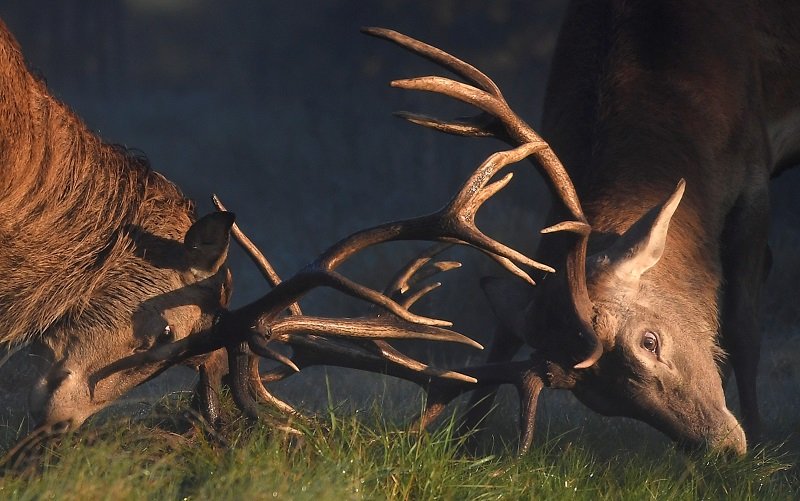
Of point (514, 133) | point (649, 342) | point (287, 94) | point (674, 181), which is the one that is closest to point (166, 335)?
point (514, 133)

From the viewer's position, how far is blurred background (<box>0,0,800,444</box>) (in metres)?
10.5

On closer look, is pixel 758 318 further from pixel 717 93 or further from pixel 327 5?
pixel 327 5

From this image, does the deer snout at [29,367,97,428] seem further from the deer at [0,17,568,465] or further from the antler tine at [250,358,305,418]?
the antler tine at [250,358,305,418]

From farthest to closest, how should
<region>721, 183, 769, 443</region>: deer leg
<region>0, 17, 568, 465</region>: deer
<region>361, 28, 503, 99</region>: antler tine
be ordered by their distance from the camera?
<region>721, 183, 769, 443</region>: deer leg < <region>0, 17, 568, 465</region>: deer < <region>361, 28, 503, 99</region>: antler tine

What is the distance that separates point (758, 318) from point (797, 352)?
2.15m

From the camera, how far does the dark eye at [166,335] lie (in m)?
4.62

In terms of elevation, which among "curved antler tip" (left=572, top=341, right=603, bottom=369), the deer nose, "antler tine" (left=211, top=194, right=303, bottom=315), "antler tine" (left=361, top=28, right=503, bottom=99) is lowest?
the deer nose

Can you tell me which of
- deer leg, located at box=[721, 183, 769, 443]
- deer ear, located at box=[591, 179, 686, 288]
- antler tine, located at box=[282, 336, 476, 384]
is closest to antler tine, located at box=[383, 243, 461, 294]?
antler tine, located at box=[282, 336, 476, 384]

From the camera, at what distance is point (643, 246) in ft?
16.3

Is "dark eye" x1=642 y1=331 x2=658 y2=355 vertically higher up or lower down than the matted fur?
lower down

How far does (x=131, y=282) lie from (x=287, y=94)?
656cm

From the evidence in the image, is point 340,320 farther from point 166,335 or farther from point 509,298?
point 509,298

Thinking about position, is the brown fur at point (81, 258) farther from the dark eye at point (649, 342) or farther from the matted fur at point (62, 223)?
the dark eye at point (649, 342)

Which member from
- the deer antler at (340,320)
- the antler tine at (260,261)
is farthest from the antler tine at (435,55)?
the antler tine at (260,261)
